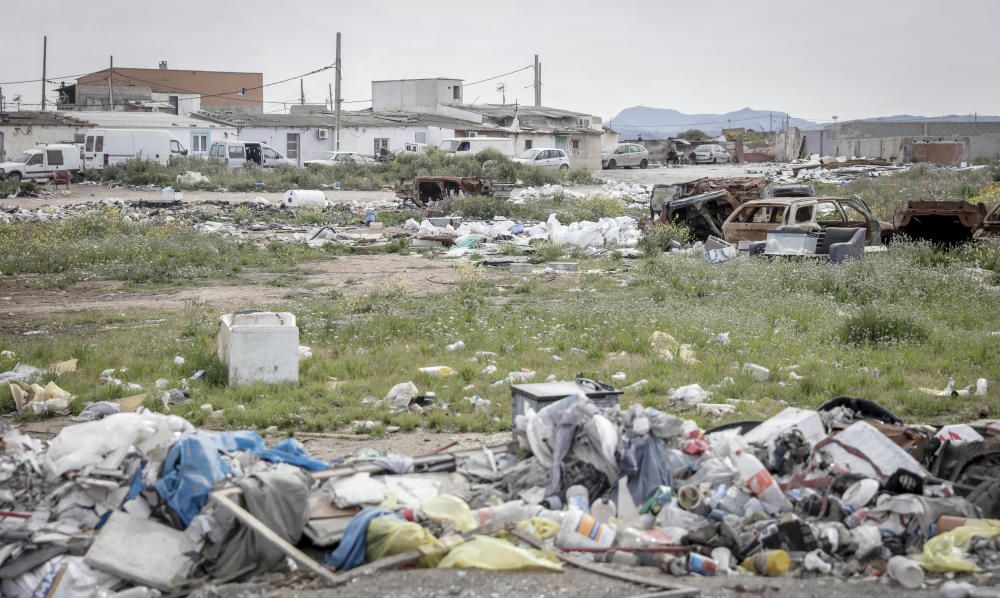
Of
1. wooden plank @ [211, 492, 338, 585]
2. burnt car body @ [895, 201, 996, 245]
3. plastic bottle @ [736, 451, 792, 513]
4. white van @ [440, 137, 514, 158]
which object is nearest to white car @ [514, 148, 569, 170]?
white van @ [440, 137, 514, 158]

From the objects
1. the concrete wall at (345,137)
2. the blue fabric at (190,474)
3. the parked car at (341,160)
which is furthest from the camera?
the concrete wall at (345,137)

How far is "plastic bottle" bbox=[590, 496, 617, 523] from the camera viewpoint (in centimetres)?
576

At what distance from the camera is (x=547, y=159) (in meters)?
45.3

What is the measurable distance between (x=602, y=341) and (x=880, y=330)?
2.92 meters

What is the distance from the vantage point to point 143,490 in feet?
18.4

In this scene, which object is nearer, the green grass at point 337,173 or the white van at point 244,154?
the green grass at point 337,173

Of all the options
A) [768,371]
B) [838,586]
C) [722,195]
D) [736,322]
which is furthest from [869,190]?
[838,586]

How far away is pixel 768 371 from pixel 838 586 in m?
4.63

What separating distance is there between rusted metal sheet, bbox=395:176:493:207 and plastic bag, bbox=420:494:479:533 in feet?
78.0

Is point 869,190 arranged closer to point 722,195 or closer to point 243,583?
point 722,195

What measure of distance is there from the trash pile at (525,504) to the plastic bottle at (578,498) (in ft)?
0.05

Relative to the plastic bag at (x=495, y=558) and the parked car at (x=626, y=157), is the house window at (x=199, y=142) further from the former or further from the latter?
the plastic bag at (x=495, y=558)

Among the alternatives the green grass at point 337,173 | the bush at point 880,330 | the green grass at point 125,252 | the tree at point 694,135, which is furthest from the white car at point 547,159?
the bush at point 880,330

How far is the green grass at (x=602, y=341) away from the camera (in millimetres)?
8664
